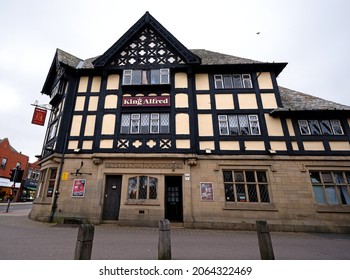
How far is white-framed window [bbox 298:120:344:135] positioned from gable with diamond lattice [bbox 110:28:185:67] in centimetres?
946

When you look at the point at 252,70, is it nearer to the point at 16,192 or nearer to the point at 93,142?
the point at 93,142

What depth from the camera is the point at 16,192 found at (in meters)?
34.5

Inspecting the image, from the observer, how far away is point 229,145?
37.8 ft

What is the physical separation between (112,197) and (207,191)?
5.89m

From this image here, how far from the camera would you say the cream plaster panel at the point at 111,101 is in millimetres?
12742

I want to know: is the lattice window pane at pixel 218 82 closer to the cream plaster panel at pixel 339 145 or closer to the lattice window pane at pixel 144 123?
the lattice window pane at pixel 144 123

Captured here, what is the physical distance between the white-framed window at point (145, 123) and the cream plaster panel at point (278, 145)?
22.4 feet

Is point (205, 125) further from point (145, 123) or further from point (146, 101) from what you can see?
point (146, 101)

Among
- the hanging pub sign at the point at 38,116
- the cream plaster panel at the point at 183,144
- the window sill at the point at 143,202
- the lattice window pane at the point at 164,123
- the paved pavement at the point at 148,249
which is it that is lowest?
the paved pavement at the point at 148,249

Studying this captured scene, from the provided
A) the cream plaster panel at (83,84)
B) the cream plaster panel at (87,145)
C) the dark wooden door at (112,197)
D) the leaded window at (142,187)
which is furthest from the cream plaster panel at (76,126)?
the leaded window at (142,187)

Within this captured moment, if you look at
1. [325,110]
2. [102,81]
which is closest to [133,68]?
[102,81]

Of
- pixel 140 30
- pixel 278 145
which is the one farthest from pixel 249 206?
pixel 140 30

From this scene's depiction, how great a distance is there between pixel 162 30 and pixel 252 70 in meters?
7.53

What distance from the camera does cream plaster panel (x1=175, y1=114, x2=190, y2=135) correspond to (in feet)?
38.7
